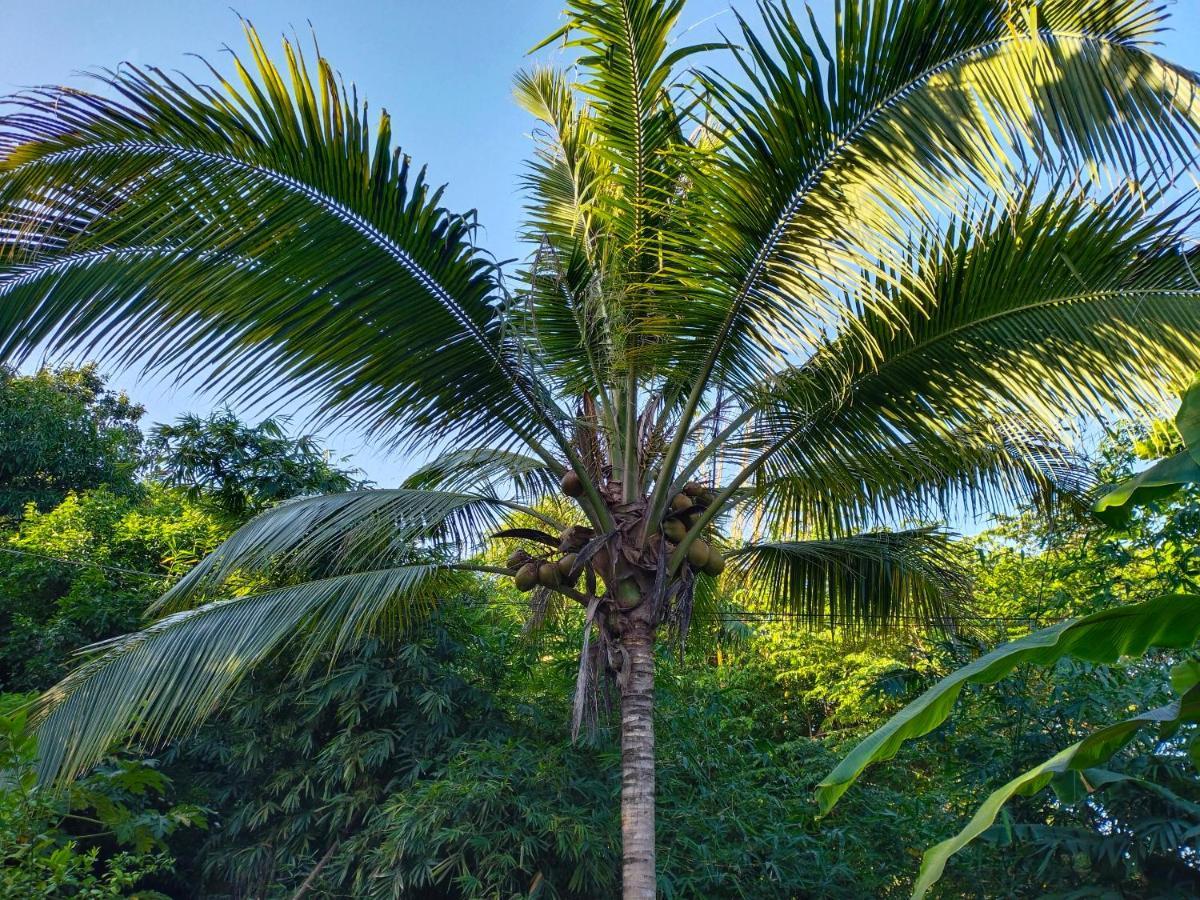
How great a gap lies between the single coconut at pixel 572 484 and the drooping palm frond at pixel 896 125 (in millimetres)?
1062

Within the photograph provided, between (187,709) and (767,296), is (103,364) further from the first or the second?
(767,296)

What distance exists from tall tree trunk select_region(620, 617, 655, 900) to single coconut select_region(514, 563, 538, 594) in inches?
19.7

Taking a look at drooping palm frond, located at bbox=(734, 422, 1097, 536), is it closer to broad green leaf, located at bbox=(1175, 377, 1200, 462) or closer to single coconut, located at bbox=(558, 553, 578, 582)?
single coconut, located at bbox=(558, 553, 578, 582)

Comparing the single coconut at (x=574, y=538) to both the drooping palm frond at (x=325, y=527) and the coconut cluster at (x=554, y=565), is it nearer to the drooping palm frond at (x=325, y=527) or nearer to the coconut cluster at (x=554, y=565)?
the coconut cluster at (x=554, y=565)

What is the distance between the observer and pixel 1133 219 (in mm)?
4090

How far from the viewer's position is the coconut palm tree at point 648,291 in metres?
3.65

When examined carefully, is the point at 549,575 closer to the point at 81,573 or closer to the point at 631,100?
the point at 631,100

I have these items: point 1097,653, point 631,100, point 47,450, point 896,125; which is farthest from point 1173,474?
point 47,450

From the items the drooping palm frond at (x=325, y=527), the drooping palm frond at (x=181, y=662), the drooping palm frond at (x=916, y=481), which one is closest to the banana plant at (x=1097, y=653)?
the drooping palm frond at (x=916, y=481)

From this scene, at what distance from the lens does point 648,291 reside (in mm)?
5090

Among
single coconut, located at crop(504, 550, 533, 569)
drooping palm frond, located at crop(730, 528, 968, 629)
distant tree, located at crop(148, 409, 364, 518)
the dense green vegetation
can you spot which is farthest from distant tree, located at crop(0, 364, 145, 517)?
drooping palm frond, located at crop(730, 528, 968, 629)

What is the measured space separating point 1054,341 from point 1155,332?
387 millimetres

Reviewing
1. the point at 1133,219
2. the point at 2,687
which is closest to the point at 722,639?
the point at 1133,219

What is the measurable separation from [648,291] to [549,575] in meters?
1.50
